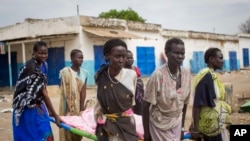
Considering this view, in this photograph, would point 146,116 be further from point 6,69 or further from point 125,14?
point 125,14

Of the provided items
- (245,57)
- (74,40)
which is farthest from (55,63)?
(245,57)

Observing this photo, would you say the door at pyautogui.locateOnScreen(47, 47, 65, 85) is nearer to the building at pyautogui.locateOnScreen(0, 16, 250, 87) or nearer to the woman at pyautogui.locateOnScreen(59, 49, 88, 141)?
the building at pyautogui.locateOnScreen(0, 16, 250, 87)

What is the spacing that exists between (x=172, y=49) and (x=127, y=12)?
1562 inches

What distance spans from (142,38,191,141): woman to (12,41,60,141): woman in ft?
4.89

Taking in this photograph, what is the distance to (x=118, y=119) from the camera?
10.2ft

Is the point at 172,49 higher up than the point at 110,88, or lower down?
higher up

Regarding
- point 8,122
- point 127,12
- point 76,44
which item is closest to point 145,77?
point 76,44

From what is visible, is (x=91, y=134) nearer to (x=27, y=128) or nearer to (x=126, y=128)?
(x=27, y=128)

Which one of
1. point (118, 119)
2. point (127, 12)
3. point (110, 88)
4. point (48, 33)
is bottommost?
point (118, 119)

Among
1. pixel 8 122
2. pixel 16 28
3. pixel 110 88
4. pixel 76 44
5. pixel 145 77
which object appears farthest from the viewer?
pixel 145 77

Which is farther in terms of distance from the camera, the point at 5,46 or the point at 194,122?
Result: the point at 5,46

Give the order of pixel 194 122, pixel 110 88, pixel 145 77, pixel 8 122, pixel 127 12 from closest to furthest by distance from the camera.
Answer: pixel 110 88 → pixel 194 122 → pixel 8 122 → pixel 145 77 → pixel 127 12

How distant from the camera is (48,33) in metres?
19.9

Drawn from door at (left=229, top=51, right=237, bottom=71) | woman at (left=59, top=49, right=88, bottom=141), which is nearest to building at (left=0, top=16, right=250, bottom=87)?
door at (left=229, top=51, right=237, bottom=71)
